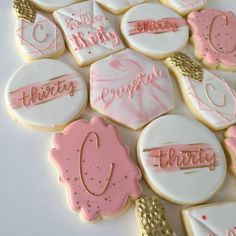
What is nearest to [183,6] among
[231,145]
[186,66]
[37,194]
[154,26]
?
[154,26]

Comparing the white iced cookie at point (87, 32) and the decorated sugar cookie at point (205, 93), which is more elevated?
the white iced cookie at point (87, 32)

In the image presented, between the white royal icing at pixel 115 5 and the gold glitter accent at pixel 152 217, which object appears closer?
the gold glitter accent at pixel 152 217

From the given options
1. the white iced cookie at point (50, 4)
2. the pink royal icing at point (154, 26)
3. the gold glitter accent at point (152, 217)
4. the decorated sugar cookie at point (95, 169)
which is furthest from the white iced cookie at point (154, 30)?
the gold glitter accent at point (152, 217)

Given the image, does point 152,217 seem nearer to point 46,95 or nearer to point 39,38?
point 46,95

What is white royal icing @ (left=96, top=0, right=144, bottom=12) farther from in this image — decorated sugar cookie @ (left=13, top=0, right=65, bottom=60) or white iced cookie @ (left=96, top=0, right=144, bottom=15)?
decorated sugar cookie @ (left=13, top=0, right=65, bottom=60)

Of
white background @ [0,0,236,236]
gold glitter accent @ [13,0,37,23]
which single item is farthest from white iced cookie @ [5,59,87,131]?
gold glitter accent @ [13,0,37,23]

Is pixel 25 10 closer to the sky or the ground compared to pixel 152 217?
closer to the sky

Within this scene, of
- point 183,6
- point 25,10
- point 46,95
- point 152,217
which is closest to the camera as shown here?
point 152,217

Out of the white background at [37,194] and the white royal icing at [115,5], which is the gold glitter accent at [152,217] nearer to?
the white background at [37,194]
